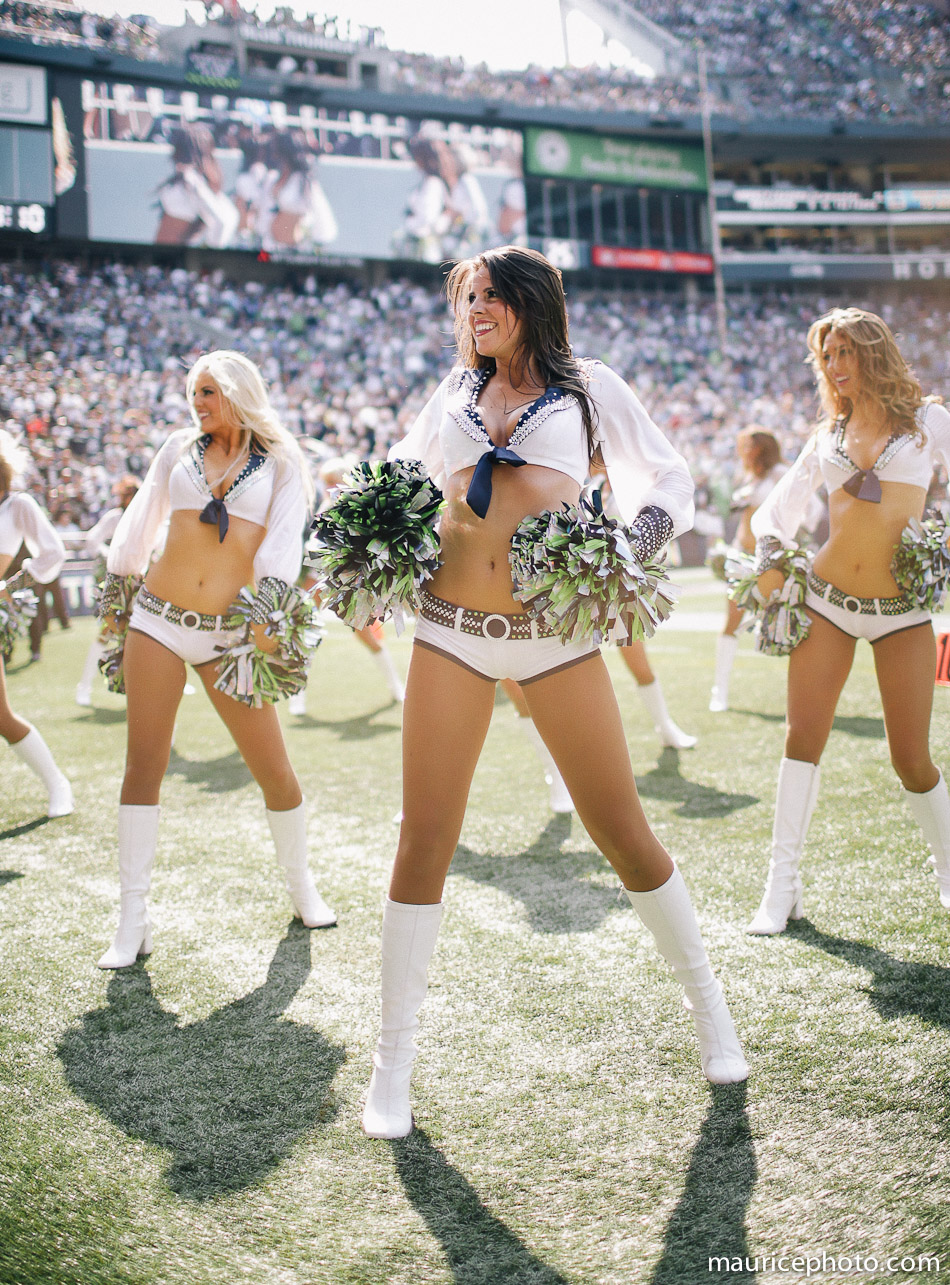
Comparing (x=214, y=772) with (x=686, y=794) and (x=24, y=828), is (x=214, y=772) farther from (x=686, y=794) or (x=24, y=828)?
(x=686, y=794)

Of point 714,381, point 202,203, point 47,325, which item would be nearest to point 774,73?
point 714,381

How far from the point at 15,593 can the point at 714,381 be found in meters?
26.7

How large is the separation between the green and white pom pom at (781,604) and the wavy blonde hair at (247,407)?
161 centimetres

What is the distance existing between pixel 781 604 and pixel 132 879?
2.33 metres

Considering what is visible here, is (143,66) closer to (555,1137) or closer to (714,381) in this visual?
(714,381)

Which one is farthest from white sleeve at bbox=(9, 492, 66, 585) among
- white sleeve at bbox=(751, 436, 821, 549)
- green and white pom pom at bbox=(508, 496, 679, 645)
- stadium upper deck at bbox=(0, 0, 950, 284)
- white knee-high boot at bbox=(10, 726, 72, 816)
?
stadium upper deck at bbox=(0, 0, 950, 284)

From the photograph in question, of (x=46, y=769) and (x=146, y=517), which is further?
(x=46, y=769)

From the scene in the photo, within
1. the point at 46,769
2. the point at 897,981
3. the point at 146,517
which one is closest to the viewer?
the point at 897,981

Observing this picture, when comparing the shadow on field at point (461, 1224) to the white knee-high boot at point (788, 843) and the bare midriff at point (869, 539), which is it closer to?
the white knee-high boot at point (788, 843)

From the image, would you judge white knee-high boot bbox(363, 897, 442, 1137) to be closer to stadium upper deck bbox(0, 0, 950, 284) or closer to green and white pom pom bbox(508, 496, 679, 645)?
green and white pom pom bbox(508, 496, 679, 645)

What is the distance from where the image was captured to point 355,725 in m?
7.63

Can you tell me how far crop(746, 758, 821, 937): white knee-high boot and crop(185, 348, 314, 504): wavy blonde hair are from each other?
1941 millimetres

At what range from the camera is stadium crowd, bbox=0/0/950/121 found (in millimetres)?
33688

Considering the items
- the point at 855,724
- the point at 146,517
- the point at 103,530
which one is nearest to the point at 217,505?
the point at 146,517
